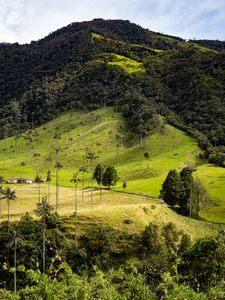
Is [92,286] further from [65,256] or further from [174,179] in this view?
[174,179]

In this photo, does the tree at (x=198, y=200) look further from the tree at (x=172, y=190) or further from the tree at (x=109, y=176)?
the tree at (x=109, y=176)

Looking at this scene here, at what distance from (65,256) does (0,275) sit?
13671 millimetres

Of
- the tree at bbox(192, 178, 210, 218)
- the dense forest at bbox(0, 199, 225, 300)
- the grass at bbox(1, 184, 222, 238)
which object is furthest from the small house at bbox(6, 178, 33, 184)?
the tree at bbox(192, 178, 210, 218)

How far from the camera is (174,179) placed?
12106 cm

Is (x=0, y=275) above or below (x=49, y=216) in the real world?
below

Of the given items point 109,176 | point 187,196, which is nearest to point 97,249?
point 187,196

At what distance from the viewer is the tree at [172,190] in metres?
120

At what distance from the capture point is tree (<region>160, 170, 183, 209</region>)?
392 feet

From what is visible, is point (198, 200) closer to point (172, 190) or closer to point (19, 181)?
point (172, 190)

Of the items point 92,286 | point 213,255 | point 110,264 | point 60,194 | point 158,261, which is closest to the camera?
point 92,286

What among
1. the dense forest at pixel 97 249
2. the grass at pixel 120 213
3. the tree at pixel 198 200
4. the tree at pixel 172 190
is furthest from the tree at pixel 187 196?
the dense forest at pixel 97 249

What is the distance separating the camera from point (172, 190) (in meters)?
120

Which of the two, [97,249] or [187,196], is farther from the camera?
[187,196]

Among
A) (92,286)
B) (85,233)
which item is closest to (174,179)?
(85,233)
